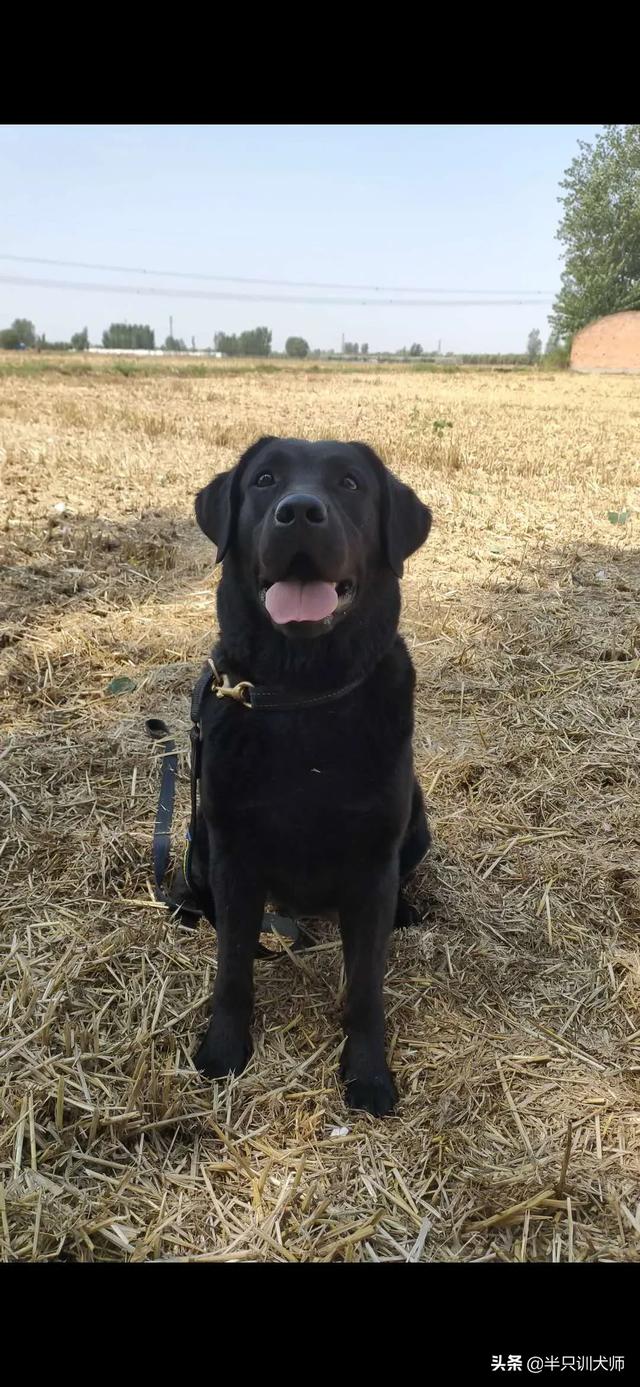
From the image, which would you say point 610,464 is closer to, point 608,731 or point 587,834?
point 608,731

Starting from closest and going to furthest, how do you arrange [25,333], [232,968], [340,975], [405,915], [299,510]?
[299,510], [232,968], [340,975], [405,915], [25,333]

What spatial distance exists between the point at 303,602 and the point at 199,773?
1.93 feet

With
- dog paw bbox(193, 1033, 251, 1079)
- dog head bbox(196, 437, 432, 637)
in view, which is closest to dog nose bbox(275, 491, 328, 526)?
dog head bbox(196, 437, 432, 637)

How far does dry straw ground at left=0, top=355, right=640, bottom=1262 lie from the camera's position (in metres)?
1.71

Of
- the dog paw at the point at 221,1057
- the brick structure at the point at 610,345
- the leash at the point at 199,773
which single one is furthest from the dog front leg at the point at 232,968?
the brick structure at the point at 610,345

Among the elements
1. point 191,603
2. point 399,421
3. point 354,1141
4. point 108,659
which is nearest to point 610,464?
point 399,421

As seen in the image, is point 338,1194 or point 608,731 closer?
point 338,1194

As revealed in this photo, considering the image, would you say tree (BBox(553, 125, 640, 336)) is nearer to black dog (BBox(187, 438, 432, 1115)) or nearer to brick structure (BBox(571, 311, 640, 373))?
brick structure (BBox(571, 311, 640, 373))

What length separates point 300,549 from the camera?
6.00ft

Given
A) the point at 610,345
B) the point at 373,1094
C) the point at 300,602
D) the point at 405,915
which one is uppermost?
the point at 610,345

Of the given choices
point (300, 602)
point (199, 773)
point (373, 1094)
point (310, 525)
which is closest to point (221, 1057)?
point (373, 1094)

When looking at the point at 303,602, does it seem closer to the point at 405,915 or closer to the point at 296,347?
the point at 405,915

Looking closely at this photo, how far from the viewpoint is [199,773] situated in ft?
7.09
